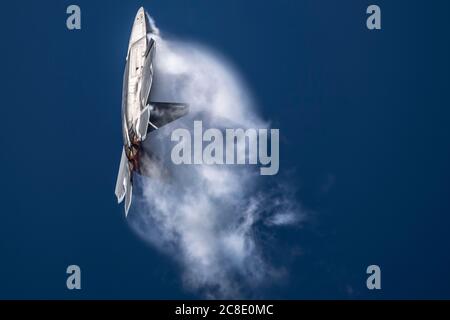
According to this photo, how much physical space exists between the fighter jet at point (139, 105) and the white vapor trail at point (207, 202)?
7 cm

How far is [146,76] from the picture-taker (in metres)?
6.23

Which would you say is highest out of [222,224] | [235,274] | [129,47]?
[129,47]

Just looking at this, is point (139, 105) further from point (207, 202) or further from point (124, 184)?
point (207, 202)

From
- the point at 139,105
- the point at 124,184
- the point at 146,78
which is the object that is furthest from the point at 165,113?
the point at 124,184

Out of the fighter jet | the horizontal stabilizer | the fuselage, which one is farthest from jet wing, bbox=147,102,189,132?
the horizontal stabilizer

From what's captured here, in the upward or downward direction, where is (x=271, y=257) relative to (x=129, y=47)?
downward

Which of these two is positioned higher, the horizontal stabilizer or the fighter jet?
the fighter jet

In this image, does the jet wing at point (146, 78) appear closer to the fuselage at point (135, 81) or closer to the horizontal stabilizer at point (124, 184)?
the fuselage at point (135, 81)

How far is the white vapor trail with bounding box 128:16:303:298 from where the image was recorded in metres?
6.20

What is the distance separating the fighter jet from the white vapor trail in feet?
0.23

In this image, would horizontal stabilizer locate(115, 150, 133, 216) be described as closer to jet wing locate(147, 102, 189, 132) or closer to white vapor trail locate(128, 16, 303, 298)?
white vapor trail locate(128, 16, 303, 298)
